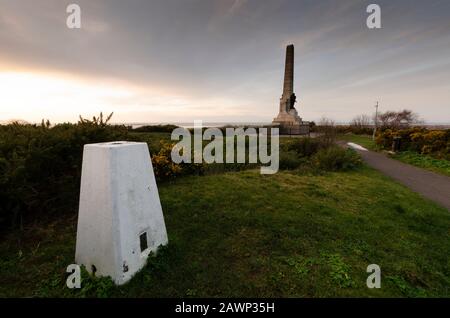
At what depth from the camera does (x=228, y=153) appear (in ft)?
43.5

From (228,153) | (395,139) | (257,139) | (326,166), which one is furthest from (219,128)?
(395,139)

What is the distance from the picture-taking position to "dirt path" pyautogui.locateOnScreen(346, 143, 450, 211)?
799cm

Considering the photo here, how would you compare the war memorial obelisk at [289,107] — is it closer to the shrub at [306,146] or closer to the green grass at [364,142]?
the green grass at [364,142]

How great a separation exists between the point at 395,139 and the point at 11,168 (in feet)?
66.0

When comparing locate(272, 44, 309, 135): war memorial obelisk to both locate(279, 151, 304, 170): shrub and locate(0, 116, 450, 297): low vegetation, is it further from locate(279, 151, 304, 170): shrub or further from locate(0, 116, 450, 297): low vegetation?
locate(0, 116, 450, 297): low vegetation

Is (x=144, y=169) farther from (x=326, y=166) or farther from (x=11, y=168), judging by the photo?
(x=326, y=166)

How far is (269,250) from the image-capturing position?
14.0 feet

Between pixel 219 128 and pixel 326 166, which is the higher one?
pixel 219 128

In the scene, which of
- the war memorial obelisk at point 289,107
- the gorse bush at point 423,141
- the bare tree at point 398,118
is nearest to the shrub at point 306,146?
the gorse bush at point 423,141

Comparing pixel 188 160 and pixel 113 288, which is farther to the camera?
pixel 188 160

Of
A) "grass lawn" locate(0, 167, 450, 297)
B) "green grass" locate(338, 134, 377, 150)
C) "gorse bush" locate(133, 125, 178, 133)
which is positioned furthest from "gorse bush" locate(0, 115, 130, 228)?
"green grass" locate(338, 134, 377, 150)
